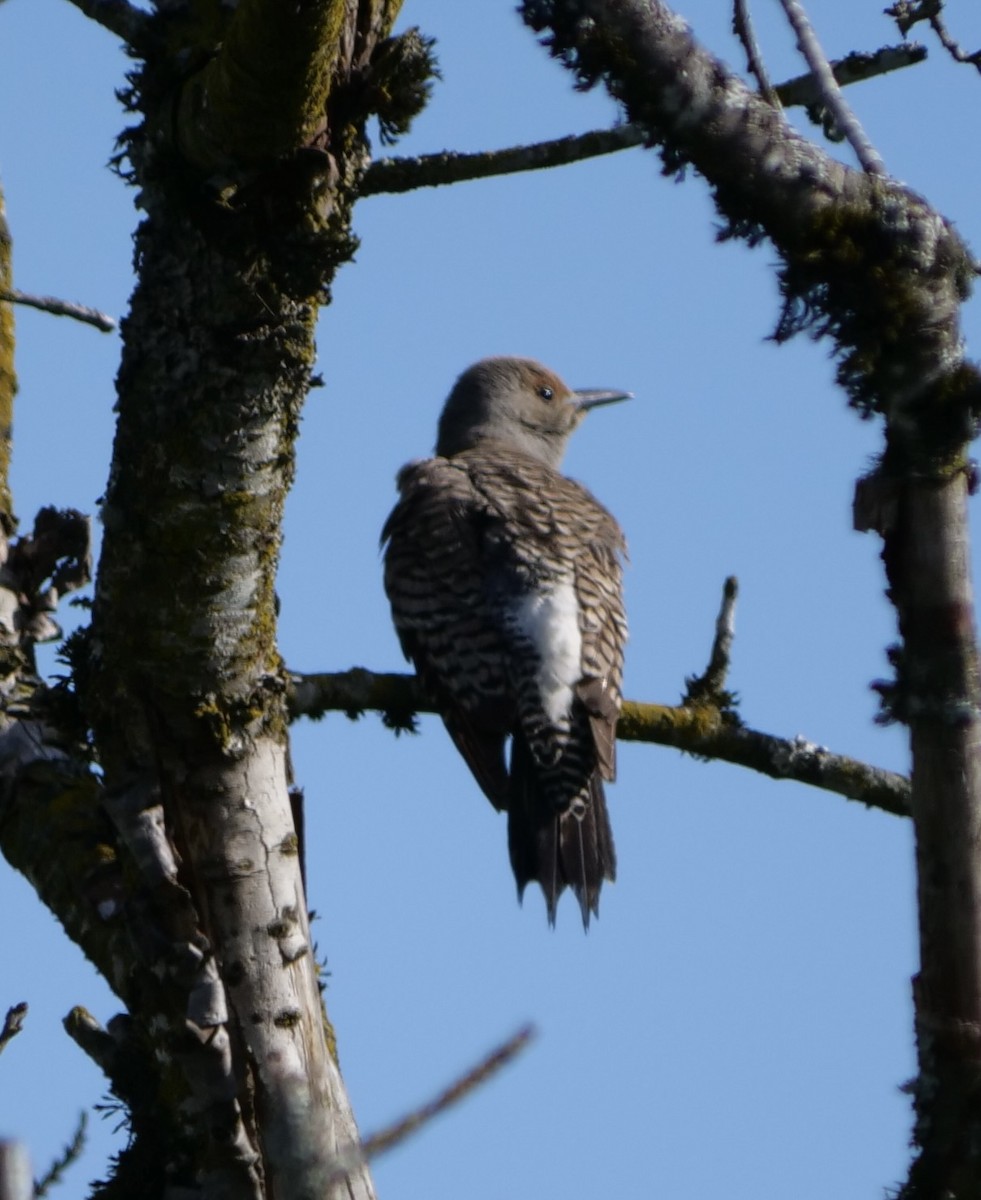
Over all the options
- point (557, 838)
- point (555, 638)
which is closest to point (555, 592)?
point (555, 638)

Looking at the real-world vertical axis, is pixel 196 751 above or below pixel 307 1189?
above

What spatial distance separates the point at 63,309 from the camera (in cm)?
398

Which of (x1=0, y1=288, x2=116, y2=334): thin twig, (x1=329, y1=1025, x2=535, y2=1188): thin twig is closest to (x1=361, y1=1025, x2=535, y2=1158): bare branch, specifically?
(x1=329, y1=1025, x2=535, y2=1188): thin twig

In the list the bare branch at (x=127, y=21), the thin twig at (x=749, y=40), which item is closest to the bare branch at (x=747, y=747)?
the bare branch at (x=127, y=21)

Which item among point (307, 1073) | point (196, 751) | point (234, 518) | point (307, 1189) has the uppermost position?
point (234, 518)

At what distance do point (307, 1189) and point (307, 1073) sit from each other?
27.4 inches

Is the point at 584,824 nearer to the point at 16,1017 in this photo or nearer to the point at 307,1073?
the point at 307,1073

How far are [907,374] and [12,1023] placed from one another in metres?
1.73

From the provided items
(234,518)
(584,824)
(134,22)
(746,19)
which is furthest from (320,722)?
(746,19)

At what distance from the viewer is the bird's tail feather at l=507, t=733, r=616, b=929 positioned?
6145mm

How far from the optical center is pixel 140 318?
349 centimetres

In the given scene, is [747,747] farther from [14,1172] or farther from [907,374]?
[14,1172]

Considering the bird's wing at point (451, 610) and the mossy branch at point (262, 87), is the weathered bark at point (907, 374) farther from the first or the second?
the bird's wing at point (451, 610)

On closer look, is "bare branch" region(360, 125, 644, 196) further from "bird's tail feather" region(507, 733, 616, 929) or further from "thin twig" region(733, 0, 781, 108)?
"bird's tail feather" region(507, 733, 616, 929)
